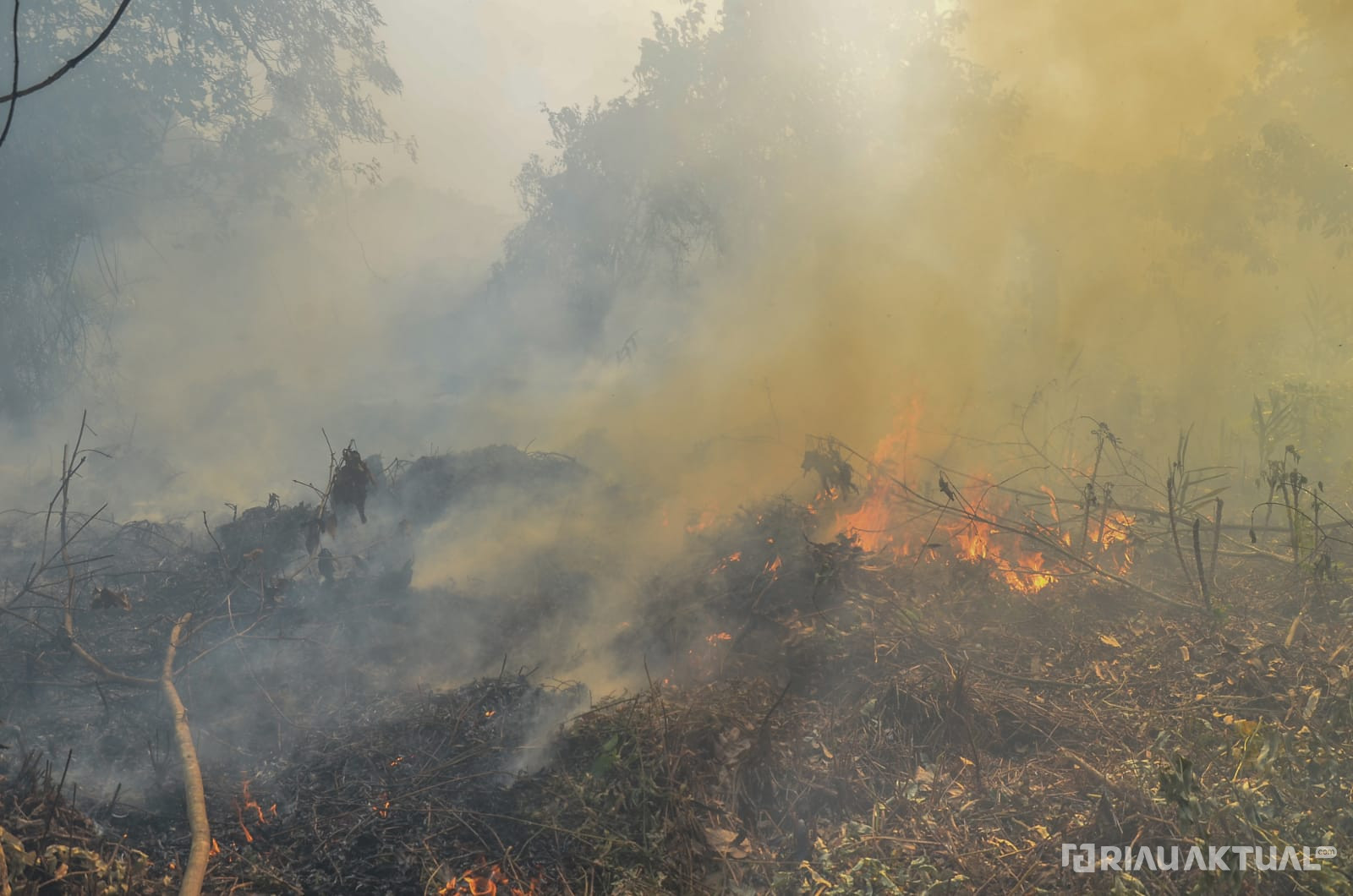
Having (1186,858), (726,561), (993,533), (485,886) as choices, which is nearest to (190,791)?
(485,886)

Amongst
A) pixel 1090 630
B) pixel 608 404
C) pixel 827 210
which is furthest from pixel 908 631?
pixel 827 210

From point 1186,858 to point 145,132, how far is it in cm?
1749

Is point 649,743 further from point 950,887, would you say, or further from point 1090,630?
point 1090,630

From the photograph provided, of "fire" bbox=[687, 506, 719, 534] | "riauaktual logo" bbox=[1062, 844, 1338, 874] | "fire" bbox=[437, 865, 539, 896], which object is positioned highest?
"fire" bbox=[687, 506, 719, 534]

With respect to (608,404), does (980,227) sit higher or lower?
higher

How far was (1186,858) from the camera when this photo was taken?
4.09 meters

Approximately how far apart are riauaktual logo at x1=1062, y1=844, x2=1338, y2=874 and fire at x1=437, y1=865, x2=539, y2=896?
3128 millimetres

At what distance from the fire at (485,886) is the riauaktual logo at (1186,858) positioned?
3128 mm

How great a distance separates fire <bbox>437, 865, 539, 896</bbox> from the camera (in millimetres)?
3955

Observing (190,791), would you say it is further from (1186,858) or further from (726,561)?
(1186,858)

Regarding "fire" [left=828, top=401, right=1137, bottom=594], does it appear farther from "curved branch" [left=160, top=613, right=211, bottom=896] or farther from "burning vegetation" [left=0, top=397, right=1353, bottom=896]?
"curved branch" [left=160, top=613, right=211, bottom=896]

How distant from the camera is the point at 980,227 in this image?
12688 millimetres

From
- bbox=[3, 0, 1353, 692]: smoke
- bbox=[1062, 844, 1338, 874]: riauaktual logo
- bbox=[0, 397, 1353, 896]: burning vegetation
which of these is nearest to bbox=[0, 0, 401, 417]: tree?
bbox=[3, 0, 1353, 692]: smoke

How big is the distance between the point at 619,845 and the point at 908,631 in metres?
3.42
